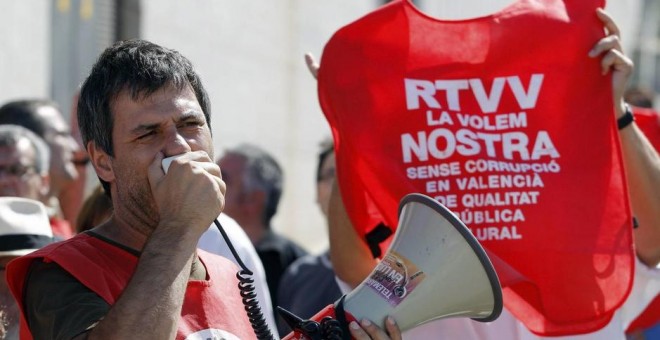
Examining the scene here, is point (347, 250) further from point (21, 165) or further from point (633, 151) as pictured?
point (21, 165)

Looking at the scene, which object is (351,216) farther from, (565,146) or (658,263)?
(658,263)

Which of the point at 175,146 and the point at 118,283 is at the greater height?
the point at 175,146

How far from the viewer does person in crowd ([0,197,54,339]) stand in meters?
3.28

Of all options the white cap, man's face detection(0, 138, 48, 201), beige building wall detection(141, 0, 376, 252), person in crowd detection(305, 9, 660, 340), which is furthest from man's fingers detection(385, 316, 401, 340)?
beige building wall detection(141, 0, 376, 252)

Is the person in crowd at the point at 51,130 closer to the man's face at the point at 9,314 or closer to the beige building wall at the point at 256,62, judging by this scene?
the beige building wall at the point at 256,62

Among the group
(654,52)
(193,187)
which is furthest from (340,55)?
(654,52)

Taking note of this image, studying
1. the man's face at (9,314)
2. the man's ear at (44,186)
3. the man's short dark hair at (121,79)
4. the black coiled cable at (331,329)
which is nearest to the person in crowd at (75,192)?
the man's ear at (44,186)

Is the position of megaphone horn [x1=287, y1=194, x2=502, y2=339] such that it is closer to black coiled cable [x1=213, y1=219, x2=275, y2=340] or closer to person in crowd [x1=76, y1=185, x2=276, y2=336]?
black coiled cable [x1=213, y1=219, x2=275, y2=340]

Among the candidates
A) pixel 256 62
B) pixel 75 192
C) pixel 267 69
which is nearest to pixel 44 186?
pixel 75 192

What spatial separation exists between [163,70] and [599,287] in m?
1.41

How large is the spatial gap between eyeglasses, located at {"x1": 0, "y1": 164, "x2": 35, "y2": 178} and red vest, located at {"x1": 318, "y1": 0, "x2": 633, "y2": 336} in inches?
66.4

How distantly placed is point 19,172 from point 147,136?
2.26m

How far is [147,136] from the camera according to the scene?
2531 millimetres

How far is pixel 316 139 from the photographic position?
36.5 feet
